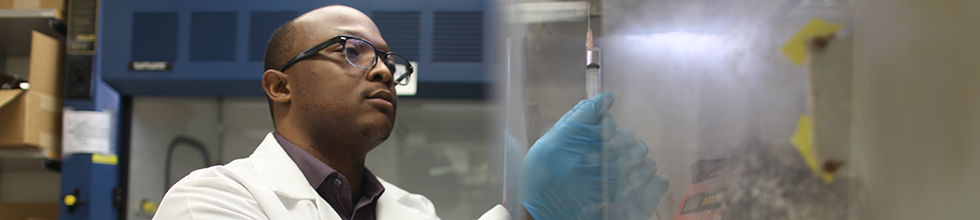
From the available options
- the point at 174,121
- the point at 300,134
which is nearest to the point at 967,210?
the point at 300,134

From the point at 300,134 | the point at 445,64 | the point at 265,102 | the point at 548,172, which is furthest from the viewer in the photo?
the point at 265,102

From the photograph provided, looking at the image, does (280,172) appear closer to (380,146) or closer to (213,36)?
(380,146)

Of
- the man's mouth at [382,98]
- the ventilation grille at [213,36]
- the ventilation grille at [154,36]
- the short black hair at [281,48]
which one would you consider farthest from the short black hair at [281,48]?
the ventilation grille at [154,36]

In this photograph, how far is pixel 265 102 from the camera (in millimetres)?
2068

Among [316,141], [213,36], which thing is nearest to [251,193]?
[316,141]

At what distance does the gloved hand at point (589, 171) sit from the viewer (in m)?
0.37

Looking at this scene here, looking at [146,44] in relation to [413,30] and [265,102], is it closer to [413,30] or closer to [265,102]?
[265,102]

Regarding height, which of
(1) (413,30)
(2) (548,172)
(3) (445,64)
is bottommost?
(2) (548,172)

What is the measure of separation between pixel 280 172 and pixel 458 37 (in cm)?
92

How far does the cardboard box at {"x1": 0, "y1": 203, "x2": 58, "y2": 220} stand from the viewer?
2.12 meters

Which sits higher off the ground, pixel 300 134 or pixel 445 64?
pixel 445 64

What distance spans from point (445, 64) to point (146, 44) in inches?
41.9

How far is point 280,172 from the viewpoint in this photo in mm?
1079

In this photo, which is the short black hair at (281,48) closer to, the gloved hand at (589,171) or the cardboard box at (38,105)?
the gloved hand at (589,171)
